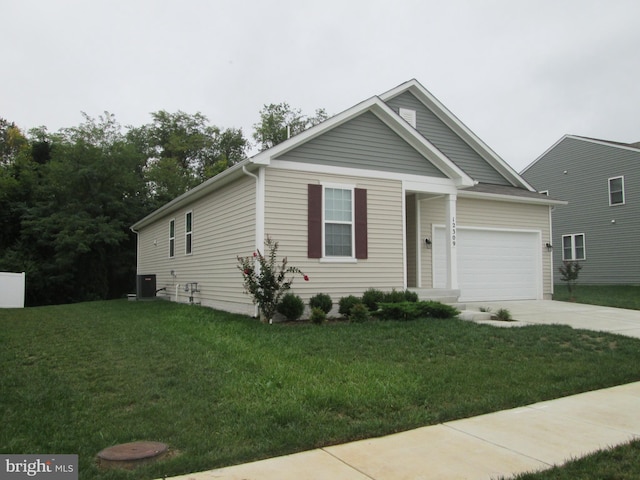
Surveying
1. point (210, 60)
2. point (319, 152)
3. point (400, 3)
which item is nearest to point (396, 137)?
point (319, 152)

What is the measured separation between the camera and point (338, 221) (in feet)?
36.6

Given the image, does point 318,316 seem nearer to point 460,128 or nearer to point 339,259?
point 339,259

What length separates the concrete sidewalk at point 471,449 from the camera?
10.8ft

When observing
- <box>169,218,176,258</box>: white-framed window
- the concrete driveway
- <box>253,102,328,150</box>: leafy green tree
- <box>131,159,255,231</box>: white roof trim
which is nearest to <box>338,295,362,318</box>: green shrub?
the concrete driveway

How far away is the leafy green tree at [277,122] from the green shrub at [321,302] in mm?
26804

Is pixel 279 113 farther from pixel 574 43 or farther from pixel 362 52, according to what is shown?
pixel 574 43

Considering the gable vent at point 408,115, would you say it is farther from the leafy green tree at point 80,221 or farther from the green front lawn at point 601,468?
the leafy green tree at point 80,221

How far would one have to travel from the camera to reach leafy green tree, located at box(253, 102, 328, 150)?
36031 mm

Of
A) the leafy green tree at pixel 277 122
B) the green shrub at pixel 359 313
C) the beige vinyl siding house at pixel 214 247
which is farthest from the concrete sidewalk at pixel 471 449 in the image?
the leafy green tree at pixel 277 122

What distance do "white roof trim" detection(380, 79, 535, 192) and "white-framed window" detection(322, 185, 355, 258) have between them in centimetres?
569

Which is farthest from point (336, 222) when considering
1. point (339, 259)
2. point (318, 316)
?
point (318, 316)

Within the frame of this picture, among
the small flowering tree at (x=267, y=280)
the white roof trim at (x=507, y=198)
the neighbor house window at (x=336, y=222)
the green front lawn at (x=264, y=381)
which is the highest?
the white roof trim at (x=507, y=198)

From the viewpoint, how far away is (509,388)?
530 centimetres

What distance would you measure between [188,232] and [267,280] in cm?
665
